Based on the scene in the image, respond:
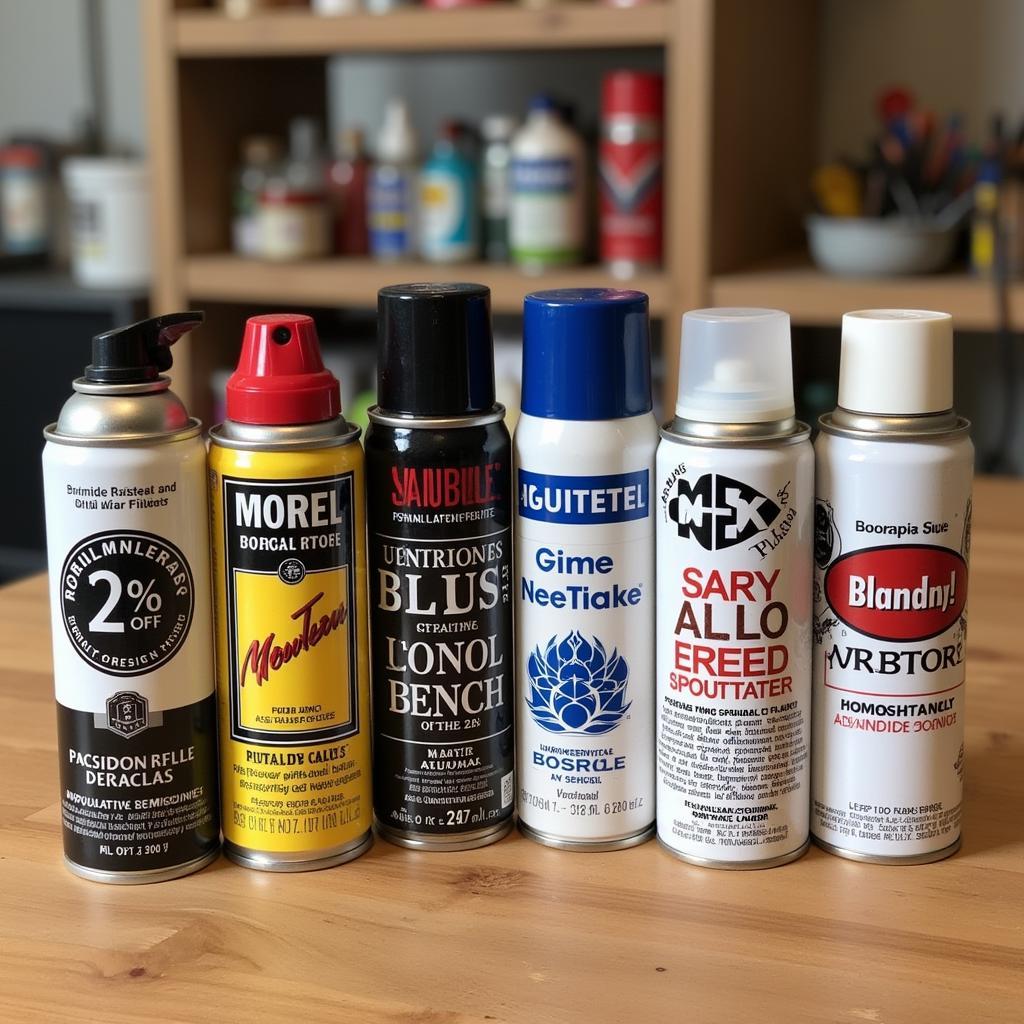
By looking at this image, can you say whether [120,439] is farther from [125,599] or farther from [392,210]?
[392,210]

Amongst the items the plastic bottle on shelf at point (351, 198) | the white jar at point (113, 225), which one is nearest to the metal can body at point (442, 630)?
the plastic bottle on shelf at point (351, 198)

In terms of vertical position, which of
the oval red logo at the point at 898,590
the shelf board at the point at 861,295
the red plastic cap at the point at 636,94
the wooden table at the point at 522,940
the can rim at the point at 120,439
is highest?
the red plastic cap at the point at 636,94

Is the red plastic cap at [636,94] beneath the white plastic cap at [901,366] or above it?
above

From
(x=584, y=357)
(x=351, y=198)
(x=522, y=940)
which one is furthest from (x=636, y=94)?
(x=522, y=940)

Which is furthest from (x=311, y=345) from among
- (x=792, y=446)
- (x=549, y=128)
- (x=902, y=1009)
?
(x=549, y=128)

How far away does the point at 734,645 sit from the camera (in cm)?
59

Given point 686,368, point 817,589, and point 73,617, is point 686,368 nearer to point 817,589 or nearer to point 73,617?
point 817,589

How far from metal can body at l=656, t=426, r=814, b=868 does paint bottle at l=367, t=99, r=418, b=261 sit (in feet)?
4.60

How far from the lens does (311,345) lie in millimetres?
595

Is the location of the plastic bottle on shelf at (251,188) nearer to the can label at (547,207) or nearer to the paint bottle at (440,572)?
the can label at (547,207)

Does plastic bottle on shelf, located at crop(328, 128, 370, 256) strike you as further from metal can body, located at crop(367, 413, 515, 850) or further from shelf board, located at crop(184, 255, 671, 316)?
metal can body, located at crop(367, 413, 515, 850)

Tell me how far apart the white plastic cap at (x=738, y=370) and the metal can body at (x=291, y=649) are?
140 millimetres

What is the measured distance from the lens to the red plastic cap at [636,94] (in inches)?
68.7

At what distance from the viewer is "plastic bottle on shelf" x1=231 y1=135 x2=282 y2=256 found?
202 cm
